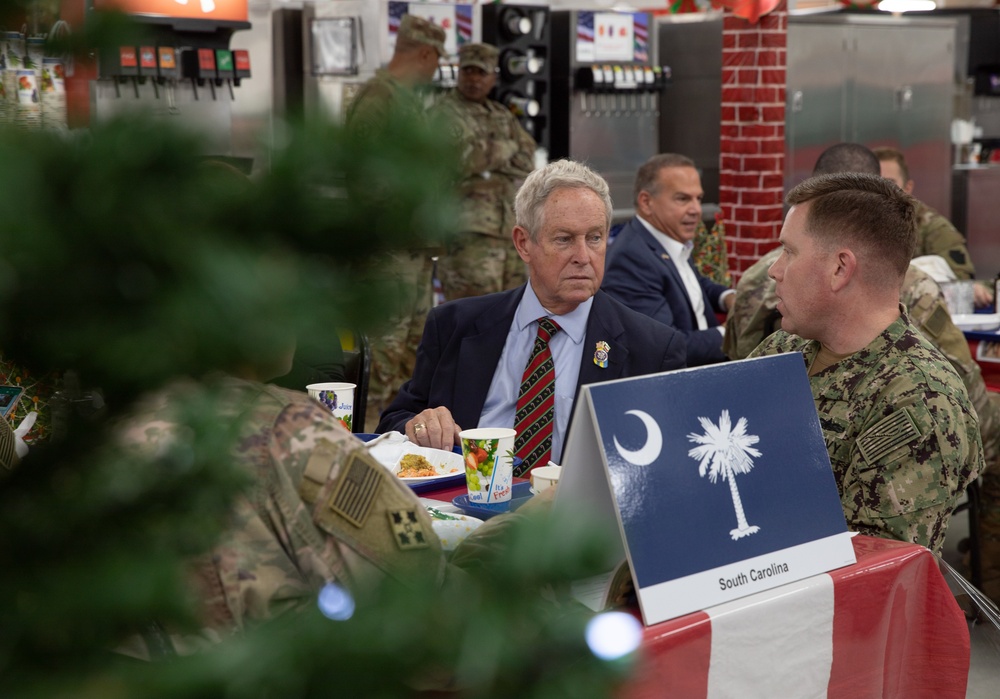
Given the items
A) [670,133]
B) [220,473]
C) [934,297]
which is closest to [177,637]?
[220,473]

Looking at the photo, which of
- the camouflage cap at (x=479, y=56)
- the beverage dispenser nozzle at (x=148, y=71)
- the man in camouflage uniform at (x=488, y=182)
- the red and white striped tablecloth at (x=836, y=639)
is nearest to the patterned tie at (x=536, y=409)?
the red and white striped tablecloth at (x=836, y=639)

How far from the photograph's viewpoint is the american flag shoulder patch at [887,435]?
213cm

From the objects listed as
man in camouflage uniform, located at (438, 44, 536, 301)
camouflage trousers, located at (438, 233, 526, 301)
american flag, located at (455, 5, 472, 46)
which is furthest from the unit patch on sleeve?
american flag, located at (455, 5, 472, 46)

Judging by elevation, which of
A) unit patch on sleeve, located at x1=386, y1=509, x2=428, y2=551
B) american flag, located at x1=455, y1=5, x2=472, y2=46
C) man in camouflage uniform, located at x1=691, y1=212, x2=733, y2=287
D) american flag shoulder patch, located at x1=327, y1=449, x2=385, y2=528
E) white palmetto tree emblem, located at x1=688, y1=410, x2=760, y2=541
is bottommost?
man in camouflage uniform, located at x1=691, y1=212, x2=733, y2=287

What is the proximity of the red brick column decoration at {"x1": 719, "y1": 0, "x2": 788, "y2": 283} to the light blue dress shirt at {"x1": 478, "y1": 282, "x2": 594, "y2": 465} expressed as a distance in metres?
4.74

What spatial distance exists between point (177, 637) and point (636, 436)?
4.26 feet

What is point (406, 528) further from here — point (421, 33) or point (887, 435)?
point (421, 33)

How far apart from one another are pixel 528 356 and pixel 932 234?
125 inches

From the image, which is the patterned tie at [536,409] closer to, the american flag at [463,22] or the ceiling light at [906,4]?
the ceiling light at [906,4]

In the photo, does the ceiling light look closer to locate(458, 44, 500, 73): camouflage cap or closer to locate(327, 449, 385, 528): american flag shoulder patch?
locate(458, 44, 500, 73): camouflage cap

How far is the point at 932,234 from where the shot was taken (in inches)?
212

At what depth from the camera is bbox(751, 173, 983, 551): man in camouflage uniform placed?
2104 millimetres

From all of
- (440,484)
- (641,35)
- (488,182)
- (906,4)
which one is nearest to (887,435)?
(440,484)

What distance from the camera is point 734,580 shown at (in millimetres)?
1655
